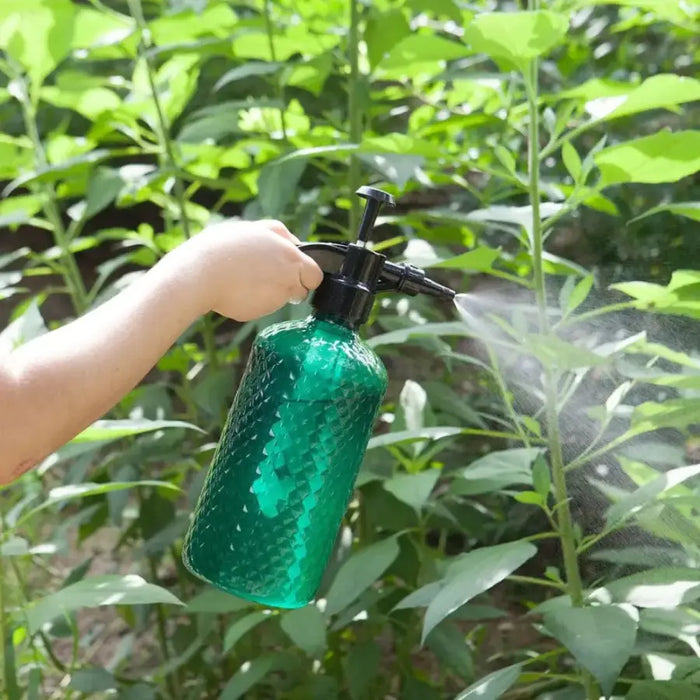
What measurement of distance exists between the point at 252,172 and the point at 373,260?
2.07ft

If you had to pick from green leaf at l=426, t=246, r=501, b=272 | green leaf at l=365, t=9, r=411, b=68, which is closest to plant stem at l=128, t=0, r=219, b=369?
green leaf at l=365, t=9, r=411, b=68

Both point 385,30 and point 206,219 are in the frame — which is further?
point 206,219

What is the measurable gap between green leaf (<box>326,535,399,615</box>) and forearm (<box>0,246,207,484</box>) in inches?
15.4

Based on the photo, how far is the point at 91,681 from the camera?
3.50 feet

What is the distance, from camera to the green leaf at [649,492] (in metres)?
0.67

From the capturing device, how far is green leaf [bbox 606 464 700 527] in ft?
2.20

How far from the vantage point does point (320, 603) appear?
1072mm

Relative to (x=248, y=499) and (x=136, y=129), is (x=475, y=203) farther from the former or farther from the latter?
(x=248, y=499)

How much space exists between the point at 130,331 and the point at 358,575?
43cm

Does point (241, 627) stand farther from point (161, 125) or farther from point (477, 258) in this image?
point (161, 125)

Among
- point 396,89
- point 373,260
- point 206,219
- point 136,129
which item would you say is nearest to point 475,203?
point 396,89

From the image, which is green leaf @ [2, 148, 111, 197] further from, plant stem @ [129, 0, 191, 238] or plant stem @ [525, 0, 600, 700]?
plant stem @ [525, 0, 600, 700]

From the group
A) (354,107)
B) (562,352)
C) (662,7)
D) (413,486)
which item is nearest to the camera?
(562,352)

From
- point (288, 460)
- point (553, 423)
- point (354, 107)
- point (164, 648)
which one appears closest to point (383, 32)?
point (354, 107)
